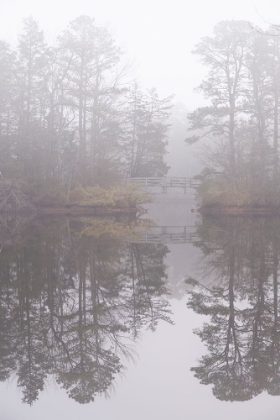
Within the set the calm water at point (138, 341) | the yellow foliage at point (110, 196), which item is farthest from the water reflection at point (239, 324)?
the yellow foliage at point (110, 196)

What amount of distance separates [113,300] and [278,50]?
88.7 ft

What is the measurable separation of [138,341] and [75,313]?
1.11 meters

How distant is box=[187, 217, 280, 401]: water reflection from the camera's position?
3055 mm

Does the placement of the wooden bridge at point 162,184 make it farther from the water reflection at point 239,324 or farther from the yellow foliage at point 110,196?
the water reflection at point 239,324

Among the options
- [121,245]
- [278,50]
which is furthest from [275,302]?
[278,50]

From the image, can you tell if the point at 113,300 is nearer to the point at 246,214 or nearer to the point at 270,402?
the point at 270,402

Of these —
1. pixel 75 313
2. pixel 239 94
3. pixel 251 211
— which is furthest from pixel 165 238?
pixel 239 94

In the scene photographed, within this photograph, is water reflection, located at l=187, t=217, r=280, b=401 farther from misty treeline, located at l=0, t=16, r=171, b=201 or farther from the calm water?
misty treeline, located at l=0, t=16, r=171, b=201

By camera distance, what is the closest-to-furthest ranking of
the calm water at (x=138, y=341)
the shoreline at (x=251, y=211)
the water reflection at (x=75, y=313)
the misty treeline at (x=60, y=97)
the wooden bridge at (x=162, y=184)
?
the calm water at (x=138, y=341), the water reflection at (x=75, y=313), the shoreline at (x=251, y=211), the misty treeline at (x=60, y=97), the wooden bridge at (x=162, y=184)

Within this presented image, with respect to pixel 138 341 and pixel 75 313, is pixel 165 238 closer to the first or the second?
pixel 75 313

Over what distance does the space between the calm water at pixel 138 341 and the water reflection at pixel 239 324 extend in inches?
0.5

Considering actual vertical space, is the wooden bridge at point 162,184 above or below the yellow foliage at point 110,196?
above

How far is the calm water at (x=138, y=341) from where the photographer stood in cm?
278

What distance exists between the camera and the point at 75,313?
184 inches
